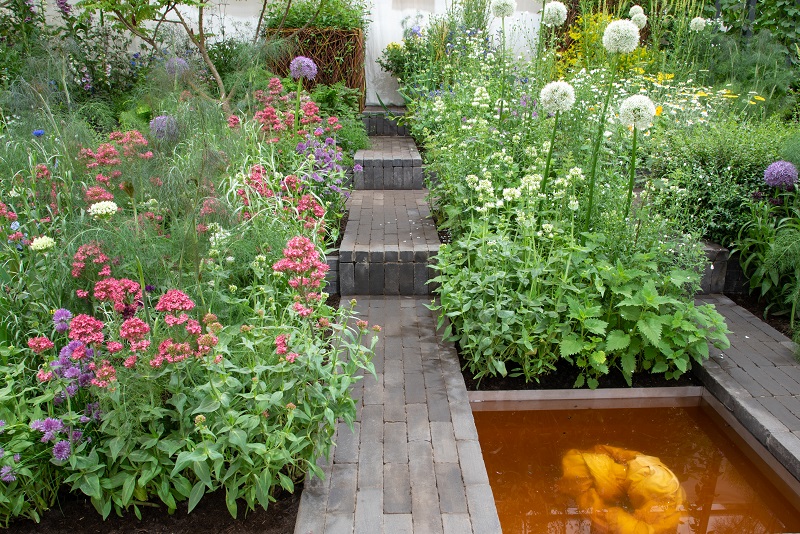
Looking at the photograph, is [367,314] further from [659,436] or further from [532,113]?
[532,113]

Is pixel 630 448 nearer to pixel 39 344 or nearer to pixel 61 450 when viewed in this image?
pixel 61 450

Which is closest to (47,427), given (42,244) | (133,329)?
(133,329)

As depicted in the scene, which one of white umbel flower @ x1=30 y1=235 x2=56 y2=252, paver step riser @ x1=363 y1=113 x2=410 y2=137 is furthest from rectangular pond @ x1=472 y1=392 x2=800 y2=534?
paver step riser @ x1=363 y1=113 x2=410 y2=137

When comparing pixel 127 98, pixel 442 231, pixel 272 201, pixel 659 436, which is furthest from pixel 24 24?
pixel 659 436

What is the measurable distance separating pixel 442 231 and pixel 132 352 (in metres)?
2.85

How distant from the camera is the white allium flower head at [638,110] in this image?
9.85ft

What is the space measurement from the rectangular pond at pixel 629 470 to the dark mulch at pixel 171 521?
88cm

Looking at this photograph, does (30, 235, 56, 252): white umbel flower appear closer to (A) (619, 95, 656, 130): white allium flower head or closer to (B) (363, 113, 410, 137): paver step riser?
(A) (619, 95, 656, 130): white allium flower head

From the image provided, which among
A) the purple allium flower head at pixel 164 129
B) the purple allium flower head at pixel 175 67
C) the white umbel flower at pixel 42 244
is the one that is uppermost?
the purple allium flower head at pixel 175 67

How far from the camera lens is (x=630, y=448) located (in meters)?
2.92

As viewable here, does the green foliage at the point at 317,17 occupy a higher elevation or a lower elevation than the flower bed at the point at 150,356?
higher

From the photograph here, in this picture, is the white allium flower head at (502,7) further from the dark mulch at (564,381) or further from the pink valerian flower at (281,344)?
the pink valerian flower at (281,344)

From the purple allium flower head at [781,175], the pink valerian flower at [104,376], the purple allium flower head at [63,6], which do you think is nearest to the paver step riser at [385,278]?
the pink valerian flower at [104,376]

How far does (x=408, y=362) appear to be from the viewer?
11.1 feet
